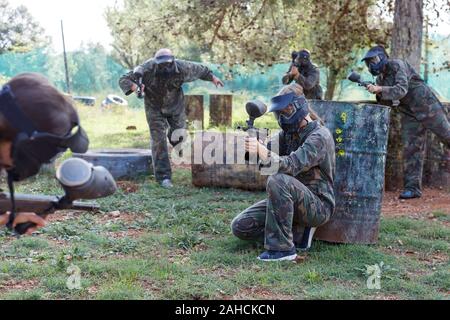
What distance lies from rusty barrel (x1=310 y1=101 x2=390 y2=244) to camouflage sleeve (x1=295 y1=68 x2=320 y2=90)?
4.07 m

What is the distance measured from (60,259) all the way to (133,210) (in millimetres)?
2193

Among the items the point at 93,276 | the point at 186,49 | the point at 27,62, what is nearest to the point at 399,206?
the point at 93,276

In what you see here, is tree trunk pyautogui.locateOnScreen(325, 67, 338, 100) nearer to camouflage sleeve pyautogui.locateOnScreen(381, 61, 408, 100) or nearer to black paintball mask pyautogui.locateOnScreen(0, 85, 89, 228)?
camouflage sleeve pyautogui.locateOnScreen(381, 61, 408, 100)

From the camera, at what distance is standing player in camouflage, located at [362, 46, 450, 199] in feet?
24.9

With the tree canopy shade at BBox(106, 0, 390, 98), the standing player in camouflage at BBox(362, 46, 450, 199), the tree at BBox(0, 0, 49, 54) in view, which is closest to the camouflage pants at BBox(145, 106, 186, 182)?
the tree canopy shade at BBox(106, 0, 390, 98)

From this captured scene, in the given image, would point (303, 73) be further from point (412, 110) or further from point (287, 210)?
point (287, 210)

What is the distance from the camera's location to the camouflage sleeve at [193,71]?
840cm

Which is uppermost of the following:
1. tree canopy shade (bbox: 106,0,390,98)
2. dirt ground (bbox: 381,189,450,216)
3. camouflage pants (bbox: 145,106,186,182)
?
tree canopy shade (bbox: 106,0,390,98)

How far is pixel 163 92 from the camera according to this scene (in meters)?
8.55

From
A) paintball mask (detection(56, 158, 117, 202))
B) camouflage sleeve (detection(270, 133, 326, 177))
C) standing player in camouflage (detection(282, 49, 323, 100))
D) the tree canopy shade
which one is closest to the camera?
paintball mask (detection(56, 158, 117, 202))

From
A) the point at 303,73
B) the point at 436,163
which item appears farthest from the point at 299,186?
the point at 303,73

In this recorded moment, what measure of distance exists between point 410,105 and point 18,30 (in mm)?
23094
